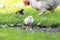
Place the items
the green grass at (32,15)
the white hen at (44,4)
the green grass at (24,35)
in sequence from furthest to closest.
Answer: the white hen at (44,4) → the green grass at (32,15) → the green grass at (24,35)

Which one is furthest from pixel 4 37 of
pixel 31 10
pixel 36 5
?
pixel 31 10

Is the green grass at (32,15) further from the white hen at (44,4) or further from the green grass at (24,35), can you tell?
the green grass at (24,35)

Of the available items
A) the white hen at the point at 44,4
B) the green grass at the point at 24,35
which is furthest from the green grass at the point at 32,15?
the green grass at the point at 24,35

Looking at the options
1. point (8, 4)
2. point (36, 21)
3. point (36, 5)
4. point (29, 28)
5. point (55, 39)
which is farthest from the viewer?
point (8, 4)

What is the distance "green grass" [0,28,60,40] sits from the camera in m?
9.30

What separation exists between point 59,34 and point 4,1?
7.32 meters

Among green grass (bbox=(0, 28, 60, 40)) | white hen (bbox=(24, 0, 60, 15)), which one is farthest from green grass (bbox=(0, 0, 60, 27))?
green grass (bbox=(0, 28, 60, 40))

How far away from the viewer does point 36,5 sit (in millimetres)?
13789

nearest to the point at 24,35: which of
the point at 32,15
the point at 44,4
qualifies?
the point at 32,15

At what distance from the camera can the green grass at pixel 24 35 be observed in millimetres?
9305

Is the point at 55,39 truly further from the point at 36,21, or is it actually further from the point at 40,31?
the point at 36,21

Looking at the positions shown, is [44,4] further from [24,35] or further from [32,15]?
[24,35]

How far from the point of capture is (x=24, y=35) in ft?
32.1

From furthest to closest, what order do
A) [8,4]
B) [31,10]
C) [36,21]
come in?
[8,4] → [31,10] → [36,21]
